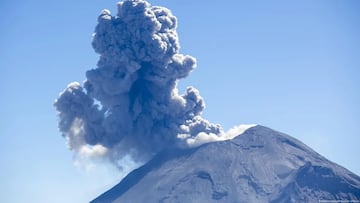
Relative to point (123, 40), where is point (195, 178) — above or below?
below

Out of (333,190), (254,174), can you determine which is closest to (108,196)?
(254,174)

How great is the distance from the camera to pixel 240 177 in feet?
310

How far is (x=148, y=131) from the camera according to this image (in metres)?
83.6

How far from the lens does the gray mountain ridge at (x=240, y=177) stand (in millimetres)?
86250

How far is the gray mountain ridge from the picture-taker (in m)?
86.2

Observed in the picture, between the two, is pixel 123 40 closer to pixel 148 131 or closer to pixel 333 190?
pixel 148 131

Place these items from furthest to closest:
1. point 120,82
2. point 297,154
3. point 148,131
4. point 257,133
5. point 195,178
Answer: point 257,133 < point 297,154 < point 195,178 < point 148,131 < point 120,82

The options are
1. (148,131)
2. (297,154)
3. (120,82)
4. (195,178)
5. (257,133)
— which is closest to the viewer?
(120,82)

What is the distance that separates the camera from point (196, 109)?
85812mm

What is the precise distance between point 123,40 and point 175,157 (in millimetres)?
28766

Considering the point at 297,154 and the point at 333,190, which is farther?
the point at 297,154

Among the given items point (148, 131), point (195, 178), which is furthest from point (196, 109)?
point (195, 178)

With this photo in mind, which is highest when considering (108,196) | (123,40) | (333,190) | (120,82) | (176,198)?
(123,40)

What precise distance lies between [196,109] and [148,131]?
8.75m
